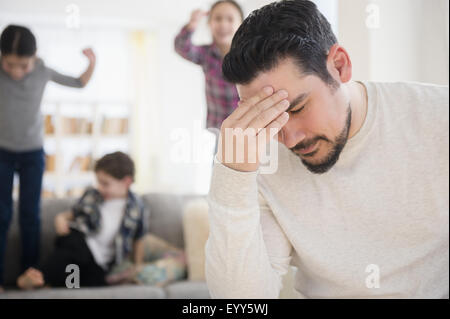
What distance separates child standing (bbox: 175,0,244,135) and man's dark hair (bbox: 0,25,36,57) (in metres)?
0.26

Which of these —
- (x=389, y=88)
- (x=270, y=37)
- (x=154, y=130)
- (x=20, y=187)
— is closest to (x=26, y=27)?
(x=20, y=187)

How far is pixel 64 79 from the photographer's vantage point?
69cm

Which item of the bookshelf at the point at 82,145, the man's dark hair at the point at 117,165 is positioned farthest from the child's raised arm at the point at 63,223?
the bookshelf at the point at 82,145

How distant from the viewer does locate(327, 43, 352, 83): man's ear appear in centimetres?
55

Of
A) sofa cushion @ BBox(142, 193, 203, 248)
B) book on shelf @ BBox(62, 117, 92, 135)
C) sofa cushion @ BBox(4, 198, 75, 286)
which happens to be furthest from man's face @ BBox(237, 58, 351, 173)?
book on shelf @ BBox(62, 117, 92, 135)

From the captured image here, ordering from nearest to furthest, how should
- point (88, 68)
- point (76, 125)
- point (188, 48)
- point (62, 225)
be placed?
1. point (88, 68)
2. point (188, 48)
3. point (62, 225)
4. point (76, 125)

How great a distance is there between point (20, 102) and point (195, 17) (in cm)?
32

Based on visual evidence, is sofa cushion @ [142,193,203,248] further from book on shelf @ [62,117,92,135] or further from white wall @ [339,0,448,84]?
white wall @ [339,0,448,84]

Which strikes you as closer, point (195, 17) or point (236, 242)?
point (236, 242)

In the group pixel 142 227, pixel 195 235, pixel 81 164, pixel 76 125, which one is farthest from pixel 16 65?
pixel 81 164

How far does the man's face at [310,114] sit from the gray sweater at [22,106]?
0.31m

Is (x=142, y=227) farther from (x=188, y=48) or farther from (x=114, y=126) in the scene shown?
(x=114, y=126)

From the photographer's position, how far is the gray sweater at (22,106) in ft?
2.08

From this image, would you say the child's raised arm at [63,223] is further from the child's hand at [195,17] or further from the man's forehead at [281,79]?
the man's forehead at [281,79]
